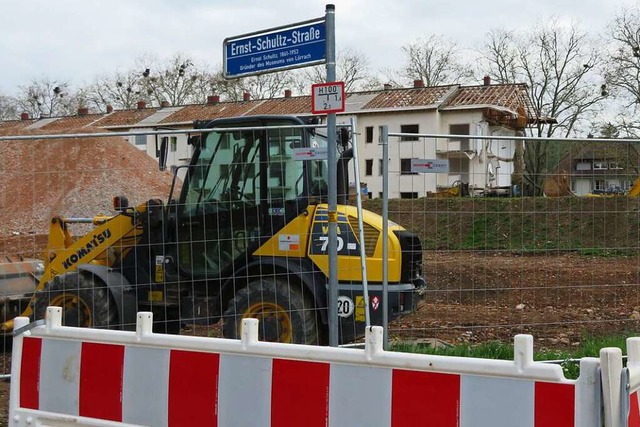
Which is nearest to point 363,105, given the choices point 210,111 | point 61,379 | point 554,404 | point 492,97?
point 492,97

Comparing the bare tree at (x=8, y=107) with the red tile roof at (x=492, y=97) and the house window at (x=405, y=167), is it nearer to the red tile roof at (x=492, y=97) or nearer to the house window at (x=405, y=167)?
the red tile roof at (x=492, y=97)

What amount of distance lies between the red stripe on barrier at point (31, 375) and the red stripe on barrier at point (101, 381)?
1.03ft

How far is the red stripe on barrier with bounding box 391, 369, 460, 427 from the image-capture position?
3.27m

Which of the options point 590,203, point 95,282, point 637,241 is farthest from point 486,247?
point 95,282

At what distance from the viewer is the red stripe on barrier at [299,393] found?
3529 mm

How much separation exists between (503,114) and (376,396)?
144 ft

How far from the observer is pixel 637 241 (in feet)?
27.2

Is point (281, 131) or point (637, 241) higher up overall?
point (281, 131)

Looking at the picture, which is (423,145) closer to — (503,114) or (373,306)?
(373,306)

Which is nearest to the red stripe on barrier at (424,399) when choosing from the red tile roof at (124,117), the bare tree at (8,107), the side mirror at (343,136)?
the side mirror at (343,136)

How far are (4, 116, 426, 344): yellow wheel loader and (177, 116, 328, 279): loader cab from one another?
10mm

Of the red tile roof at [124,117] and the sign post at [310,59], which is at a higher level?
the red tile roof at [124,117]

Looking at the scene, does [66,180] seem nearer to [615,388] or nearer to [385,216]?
[385,216]

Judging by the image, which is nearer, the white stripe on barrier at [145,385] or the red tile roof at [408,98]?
the white stripe on barrier at [145,385]
